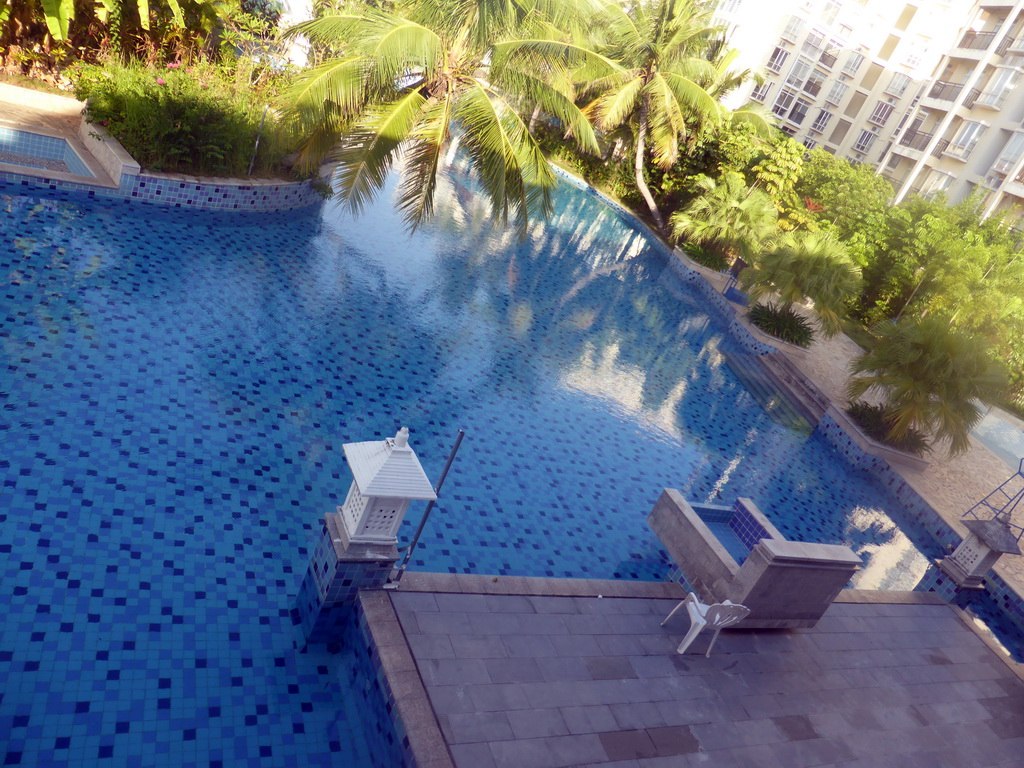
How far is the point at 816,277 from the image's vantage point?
1442 cm

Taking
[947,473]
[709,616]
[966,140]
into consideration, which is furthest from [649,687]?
[966,140]

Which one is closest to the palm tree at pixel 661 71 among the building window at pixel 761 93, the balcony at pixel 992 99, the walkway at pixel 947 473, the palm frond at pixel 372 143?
the walkway at pixel 947 473

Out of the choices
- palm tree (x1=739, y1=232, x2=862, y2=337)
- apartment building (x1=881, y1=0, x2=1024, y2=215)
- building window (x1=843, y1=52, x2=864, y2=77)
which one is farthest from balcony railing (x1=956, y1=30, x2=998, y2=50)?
palm tree (x1=739, y1=232, x2=862, y2=337)

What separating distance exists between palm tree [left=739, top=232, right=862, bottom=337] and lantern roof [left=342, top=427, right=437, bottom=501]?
12248 millimetres

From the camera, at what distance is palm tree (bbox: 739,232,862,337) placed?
14359 mm

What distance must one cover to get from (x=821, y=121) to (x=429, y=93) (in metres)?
39.5

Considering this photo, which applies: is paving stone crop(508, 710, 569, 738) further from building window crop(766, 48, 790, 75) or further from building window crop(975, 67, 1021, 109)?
building window crop(766, 48, 790, 75)

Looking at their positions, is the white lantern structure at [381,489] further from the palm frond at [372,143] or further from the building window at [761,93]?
the building window at [761,93]

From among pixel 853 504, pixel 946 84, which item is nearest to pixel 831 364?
pixel 853 504

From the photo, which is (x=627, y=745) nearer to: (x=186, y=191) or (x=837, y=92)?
(x=186, y=191)

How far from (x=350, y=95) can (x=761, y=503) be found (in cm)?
849

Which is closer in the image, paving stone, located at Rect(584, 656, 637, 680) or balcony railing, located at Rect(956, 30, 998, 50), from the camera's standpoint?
paving stone, located at Rect(584, 656, 637, 680)

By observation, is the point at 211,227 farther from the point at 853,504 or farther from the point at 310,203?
the point at 853,504

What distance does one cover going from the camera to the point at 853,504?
1056 centimetres
